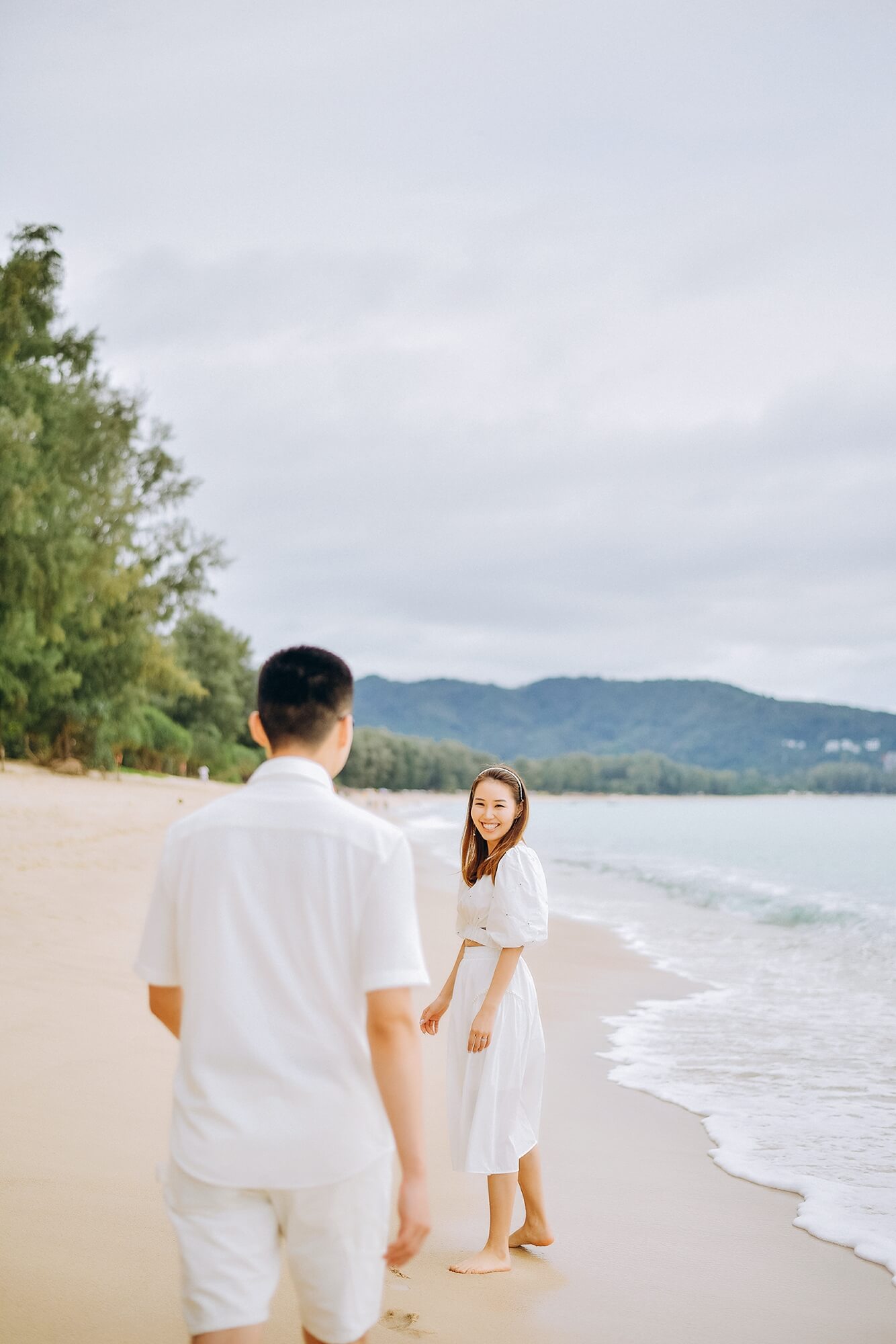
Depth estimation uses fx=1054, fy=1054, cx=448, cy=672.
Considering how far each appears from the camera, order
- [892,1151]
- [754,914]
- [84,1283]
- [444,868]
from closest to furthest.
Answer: [84,1283]
[892,1151]
[754,914]
[444,868]

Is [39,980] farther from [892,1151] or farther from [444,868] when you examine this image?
[444,868]

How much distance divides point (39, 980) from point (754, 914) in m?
14.0

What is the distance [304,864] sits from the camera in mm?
1943

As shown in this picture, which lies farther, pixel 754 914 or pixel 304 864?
pixel 754 914

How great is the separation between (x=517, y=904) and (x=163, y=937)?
71.9 inches

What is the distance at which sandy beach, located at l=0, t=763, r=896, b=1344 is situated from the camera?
336 centimetres

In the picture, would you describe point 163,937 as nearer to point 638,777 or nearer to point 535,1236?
point 535,1236

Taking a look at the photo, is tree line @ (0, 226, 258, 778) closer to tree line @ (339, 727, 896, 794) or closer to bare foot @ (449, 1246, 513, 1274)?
bare foot @ (449, 1246, 513, 1274)

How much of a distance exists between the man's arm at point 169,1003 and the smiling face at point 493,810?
1.83m

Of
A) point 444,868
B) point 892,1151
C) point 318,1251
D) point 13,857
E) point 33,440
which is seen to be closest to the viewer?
point 318,1251

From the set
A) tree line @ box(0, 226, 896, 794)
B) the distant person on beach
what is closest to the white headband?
the distant person on beach

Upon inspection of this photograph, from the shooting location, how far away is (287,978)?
196 centimetres

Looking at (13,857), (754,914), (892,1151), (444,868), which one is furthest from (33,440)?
(892,1151)

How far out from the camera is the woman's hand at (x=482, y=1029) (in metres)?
3.64
